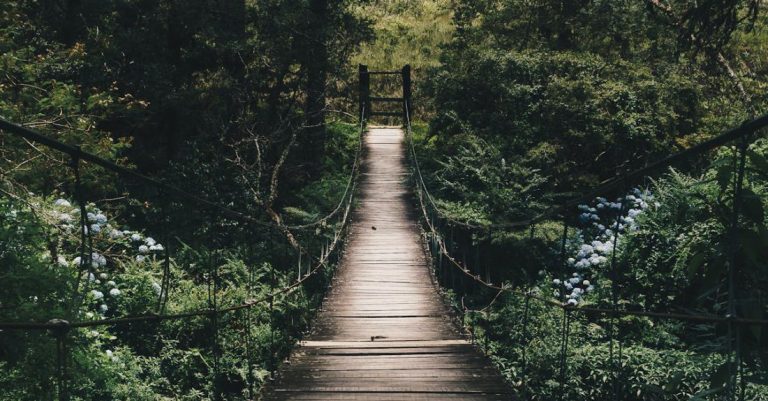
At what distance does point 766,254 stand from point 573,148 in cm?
985

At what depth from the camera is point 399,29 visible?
79.8 feet

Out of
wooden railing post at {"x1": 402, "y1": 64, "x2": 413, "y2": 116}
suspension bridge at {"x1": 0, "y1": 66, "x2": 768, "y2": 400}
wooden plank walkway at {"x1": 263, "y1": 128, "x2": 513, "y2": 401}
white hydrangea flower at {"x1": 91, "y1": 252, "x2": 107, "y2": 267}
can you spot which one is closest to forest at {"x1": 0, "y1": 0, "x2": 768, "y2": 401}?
white hydrangea flower at {"x1": 91, "y1": 252, "x2": 107, "y2": 267}

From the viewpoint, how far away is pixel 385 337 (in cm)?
618

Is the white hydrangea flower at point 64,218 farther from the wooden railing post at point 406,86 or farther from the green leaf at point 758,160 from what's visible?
the wooden railing post at point 406,86

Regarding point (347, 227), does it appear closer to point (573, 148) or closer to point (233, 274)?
point (233, 274)

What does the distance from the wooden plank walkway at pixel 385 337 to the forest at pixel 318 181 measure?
0.35 m

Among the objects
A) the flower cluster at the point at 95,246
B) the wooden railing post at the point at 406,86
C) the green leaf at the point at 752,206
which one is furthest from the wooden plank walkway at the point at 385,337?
the wooden railing post at the point at 406,86

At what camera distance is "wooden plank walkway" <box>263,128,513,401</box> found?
4.33 meters

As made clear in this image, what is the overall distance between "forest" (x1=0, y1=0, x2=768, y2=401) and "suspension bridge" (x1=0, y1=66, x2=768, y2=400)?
188 millimetres

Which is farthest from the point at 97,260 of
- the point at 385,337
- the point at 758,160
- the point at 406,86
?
the point at 406,86

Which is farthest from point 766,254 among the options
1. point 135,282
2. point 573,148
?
point 573,148

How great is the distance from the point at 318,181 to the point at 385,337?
751 cm

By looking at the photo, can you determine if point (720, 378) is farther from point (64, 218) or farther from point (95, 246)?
point (95, 246)

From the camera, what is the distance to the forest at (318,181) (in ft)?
20.1
